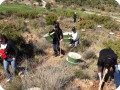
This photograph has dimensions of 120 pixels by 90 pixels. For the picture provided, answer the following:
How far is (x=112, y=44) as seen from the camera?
1373 centimetres

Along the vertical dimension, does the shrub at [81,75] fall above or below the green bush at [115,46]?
above

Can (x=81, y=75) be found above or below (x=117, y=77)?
below

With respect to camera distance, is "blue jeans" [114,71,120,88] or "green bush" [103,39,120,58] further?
"green bush" [103,39,120,58]

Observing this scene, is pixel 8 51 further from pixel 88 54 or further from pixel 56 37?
pixel 88 54

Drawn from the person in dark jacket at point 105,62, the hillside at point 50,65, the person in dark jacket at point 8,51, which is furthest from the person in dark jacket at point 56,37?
the person in dark jacket at point 105,62

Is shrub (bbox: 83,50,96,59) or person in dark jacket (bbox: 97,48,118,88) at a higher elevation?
person in dark jacket (bbox: 97,48,118,88)

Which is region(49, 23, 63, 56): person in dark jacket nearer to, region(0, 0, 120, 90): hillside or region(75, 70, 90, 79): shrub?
region(0, 0, 120, 90): hillside

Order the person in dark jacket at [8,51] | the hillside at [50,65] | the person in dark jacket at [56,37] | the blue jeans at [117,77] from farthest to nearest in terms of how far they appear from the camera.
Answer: the person in dark jacket at [56,37] → the blue jeans at [117,77] → the person in dark jacket at [8,51] → the hillside at [50,65]

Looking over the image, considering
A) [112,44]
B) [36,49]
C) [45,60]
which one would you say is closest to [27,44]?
[36,49]

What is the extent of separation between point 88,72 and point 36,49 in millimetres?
3115

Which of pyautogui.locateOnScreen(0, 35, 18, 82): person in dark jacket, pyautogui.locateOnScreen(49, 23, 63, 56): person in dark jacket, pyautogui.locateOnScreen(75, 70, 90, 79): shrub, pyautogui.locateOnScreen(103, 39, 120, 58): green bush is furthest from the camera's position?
pyautogui.locateOnScreen(103, 39, 120, 58): green bush

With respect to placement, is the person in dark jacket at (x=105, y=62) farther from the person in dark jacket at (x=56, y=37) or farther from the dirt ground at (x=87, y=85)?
the person in dark jacket at (x=56, y=37)

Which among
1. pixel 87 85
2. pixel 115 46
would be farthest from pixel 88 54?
pixel 87 85

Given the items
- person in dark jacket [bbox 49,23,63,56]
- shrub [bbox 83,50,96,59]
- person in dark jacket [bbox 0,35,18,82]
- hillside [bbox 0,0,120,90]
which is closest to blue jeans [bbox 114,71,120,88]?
hillside [bbox 0,0,120,90]
